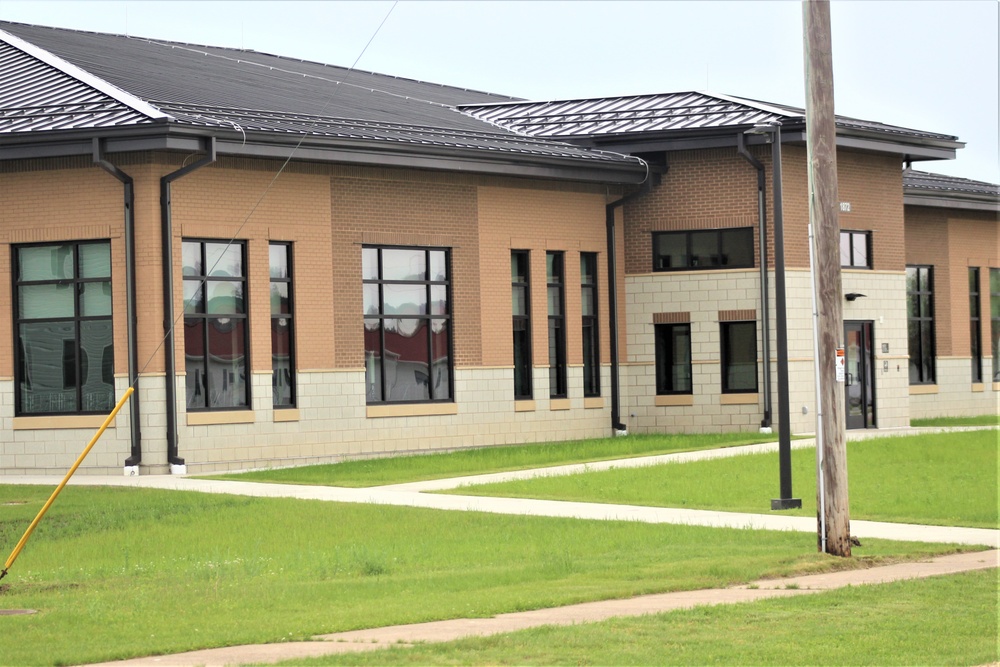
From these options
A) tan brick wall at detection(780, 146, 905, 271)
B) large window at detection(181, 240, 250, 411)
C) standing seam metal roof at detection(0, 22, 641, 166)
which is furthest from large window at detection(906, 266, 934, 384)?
large window at detection(181, 240, 250, 411)

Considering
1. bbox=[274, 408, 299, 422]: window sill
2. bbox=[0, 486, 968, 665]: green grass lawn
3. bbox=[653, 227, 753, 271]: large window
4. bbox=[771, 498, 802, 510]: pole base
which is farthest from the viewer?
bbox=[653, 227, 753, 271]: large window

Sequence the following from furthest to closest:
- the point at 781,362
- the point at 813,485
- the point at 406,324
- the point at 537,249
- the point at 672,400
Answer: the point at 672,400
the point at 537,249
the point at 406,324
the point at 813,485
the point at 781,362

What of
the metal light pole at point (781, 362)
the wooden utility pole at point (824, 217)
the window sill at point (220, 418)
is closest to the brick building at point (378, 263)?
the window sill at point (220, 418)

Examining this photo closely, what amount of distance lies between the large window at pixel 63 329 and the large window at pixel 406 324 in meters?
5.04

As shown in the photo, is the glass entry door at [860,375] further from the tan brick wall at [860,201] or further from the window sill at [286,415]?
the window sill at [286,415]

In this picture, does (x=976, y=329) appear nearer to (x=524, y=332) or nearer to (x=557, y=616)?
(x=524, y=332)

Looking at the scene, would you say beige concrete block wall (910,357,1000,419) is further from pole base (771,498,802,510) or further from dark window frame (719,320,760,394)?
pole base (771,498,802,510)

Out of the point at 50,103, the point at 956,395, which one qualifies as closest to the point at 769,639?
the point at 50,103

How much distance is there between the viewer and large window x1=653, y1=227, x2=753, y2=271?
31.8m

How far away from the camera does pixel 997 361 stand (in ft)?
142

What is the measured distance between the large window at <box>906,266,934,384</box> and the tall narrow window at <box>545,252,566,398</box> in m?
12.5

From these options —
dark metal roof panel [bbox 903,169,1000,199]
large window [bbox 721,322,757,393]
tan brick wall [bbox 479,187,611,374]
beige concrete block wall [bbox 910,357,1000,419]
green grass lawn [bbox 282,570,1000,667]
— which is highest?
dark metal roof panel [bbox 903,169,1000,199]

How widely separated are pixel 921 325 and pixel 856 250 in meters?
8.10

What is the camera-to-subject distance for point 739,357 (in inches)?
1260
